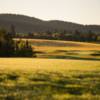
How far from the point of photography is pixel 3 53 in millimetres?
90500

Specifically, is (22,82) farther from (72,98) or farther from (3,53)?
(3,53)

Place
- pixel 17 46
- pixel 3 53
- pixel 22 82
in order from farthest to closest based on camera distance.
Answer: pixel 17 46 → pixel 3 53 → pixel 22 82

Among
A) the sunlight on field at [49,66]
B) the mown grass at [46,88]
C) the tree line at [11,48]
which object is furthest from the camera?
the tree line at [11,48]

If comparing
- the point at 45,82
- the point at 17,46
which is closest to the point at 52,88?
the point at 45,82

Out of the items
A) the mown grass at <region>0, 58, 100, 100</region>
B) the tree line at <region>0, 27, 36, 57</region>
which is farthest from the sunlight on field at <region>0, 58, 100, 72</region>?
the tree line at <region>0, 27, 36, 57</region>

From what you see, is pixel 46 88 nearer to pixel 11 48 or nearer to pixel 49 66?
pixel 49 66

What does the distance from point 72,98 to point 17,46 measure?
84.2m

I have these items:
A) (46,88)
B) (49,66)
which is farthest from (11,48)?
(46,88)

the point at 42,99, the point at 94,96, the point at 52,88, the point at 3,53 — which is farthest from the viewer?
the point at 3,53

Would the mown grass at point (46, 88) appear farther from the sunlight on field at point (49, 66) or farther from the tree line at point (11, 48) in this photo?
the tree line at point (11, 48)

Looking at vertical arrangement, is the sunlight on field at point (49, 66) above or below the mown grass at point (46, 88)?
below

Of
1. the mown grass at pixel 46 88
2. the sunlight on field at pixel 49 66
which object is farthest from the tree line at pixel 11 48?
the mown grass at pixel 46 88

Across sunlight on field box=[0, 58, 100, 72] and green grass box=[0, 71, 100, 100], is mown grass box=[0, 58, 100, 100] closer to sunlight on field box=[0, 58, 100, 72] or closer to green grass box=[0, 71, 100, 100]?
green grass box=[0, 71, 100, 100]

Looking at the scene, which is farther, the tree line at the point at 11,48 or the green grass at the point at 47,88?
the tree line at the point at 11,48
